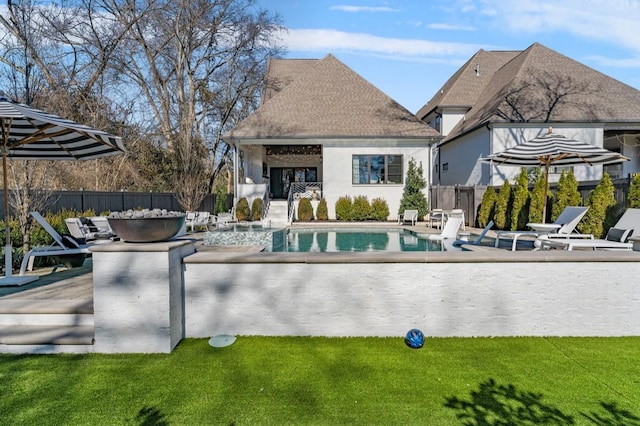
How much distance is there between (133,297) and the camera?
145 inches

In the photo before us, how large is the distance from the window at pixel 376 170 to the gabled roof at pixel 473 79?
6.90 meters

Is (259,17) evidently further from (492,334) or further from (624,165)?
(492,334)

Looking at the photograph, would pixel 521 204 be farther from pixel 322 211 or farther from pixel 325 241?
pixel 322 211

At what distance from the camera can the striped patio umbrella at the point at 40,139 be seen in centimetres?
485

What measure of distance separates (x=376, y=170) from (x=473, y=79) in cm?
1116

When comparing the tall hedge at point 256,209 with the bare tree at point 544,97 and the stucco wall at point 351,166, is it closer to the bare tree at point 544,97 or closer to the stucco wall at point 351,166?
the stucco wall at point 351,166

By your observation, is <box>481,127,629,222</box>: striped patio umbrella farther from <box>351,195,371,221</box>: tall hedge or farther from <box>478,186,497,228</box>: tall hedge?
<box>351,195,371,221</box>: tall hedge

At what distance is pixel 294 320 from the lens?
13.7ft

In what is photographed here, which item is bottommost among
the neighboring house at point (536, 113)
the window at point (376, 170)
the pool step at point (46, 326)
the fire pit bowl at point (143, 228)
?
the pool step at point (46, 326)

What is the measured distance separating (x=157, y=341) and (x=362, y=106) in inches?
723

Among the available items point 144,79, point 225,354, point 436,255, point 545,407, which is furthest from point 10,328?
point 144,79

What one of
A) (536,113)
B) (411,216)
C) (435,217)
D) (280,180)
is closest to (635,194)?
(435,217)

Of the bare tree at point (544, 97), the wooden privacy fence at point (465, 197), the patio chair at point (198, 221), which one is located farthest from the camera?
the bare tree at point (544, 97)

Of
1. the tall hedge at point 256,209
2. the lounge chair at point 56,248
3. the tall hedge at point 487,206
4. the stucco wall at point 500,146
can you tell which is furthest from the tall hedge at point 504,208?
the lounge chair at point 56,248
